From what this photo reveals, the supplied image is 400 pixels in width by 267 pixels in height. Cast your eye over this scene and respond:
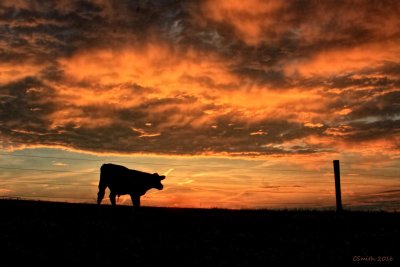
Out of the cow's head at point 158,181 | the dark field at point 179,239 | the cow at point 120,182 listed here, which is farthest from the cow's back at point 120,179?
the dark field at point 179,239

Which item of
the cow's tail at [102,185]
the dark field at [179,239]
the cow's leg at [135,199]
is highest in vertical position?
the cow's tail at [102,185]

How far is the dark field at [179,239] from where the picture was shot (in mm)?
12547

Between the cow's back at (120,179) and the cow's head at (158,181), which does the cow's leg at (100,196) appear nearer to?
the cow's back at (120,179)

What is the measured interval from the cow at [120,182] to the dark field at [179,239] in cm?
977

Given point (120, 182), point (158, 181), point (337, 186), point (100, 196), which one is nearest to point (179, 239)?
point (100, 196)

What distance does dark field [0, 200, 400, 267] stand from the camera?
41.2 ft

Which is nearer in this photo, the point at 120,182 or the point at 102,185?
the point at 102,185

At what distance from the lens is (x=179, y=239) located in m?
14.9

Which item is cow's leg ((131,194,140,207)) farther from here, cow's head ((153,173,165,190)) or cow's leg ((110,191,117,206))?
cow's head ((153,173,165,190))

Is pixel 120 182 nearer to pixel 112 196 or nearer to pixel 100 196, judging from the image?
pixel 112 196

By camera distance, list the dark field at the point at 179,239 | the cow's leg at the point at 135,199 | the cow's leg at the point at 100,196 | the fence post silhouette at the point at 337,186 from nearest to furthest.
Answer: the dark field at the point at 179,239 < the fence post silhouette at the point at 337,186 < the cow's leg at the point at 100,196 < the cow's leg at the point at 135,199

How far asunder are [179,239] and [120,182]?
55.0 ft

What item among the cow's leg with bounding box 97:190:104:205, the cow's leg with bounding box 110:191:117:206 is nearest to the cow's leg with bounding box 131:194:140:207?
the cow's leg with bounding box 110:191:117:206

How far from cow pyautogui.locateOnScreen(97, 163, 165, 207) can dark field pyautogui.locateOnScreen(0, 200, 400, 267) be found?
9.77 m
